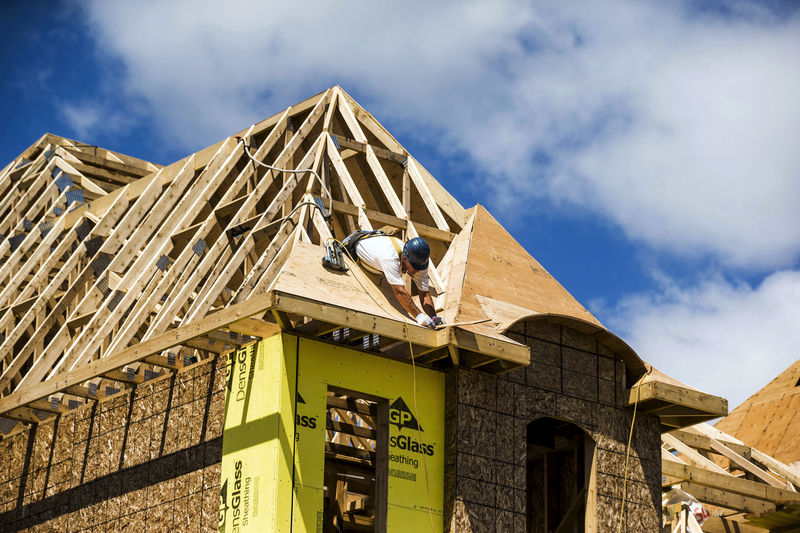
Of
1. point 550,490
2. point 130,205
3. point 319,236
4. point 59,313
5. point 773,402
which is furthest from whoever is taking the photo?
point 773,402

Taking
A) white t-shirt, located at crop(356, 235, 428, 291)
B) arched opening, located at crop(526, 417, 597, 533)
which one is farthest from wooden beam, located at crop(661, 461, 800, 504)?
white t-shirt, located at crop(356, 235, 428, 291)

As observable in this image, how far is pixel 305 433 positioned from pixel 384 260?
2.35 m

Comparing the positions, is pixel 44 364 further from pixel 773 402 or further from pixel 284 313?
pixel 773 402

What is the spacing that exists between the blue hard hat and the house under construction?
54 cm

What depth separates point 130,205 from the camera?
67.4ft

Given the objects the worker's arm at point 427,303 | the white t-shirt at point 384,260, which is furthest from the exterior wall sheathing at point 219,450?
the white t-shirt at point 384,260

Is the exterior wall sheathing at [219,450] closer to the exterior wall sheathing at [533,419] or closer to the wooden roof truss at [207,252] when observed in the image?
the exterior wall sheathing at [533,419]

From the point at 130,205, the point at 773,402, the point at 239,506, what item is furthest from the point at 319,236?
the point at 773,402

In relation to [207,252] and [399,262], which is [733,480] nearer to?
[399,262]

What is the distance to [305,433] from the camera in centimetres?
1370

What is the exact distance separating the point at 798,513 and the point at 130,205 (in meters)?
11.7

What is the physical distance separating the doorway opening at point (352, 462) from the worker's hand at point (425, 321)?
0.98m

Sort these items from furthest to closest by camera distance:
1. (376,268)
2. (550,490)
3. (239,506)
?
(550,490) → (376,268) → (239,506)

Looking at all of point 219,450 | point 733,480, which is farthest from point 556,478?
point 219,450
